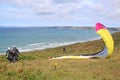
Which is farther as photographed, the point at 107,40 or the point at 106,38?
the point at 106,38

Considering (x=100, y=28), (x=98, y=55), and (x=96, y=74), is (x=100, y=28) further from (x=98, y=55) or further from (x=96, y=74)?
(x=96, y=74)

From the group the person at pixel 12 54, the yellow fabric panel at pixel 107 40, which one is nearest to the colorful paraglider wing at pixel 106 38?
the yellow fabric panel at pixel 107 40

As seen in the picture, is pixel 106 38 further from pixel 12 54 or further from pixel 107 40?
pixel 12 54

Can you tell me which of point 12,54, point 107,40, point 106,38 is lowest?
point 12,54

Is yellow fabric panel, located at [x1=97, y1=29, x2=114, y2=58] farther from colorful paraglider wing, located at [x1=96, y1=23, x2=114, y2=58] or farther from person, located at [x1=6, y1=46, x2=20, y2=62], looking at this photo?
person, located at [x1=6, y1=46, x2=20, y2=62]

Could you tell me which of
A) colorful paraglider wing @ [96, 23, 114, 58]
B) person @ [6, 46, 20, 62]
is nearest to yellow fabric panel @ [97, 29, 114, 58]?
colorful paraglider wing @ [96, 23, 114, 58]

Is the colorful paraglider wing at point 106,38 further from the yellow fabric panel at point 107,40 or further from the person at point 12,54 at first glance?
the person at point 12,54

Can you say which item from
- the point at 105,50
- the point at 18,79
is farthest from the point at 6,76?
the point at 105,50

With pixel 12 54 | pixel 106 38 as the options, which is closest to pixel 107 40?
pixel 106 38

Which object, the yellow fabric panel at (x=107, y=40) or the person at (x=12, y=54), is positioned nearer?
the person at (x=12, y=54)

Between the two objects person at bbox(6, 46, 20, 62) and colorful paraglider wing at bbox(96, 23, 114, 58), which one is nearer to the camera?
person at bbox(6, 46, 20, 62)

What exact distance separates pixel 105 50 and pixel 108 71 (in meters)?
10.2

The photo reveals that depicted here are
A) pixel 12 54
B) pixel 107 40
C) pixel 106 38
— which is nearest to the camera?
pixel 12 54

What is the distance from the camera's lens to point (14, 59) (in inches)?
1131
